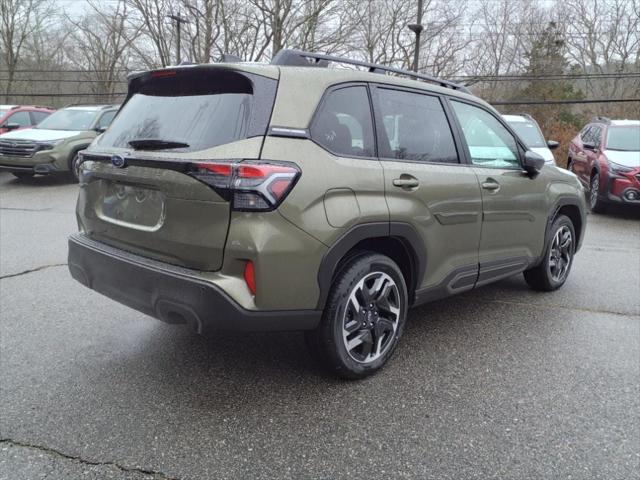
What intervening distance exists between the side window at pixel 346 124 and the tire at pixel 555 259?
248 cm

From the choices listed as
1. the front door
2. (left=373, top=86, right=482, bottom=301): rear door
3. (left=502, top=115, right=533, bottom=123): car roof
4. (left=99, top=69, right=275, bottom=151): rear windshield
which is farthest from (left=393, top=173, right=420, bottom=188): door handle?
(left=502, top=115, right=533, bottom=123): car roof

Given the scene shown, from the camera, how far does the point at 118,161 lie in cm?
291

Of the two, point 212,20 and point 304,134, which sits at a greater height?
point 212,20

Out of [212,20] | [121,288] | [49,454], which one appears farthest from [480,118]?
[212,20]

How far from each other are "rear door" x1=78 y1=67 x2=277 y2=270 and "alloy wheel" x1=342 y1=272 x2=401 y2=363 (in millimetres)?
875

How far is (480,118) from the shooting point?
13.6ft

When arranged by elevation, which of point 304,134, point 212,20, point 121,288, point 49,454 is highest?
point 212,20

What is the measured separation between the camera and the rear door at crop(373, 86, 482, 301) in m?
3.20

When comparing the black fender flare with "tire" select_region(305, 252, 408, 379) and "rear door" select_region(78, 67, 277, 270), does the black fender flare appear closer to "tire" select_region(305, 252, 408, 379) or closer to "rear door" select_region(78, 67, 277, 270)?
"tire" select_region(305, 252, 408, 379)

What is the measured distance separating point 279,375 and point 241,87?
5.47 ft

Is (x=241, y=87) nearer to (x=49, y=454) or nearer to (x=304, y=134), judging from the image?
(x=304, y=134)

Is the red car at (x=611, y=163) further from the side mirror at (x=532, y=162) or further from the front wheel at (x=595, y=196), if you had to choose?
the side mirror at (x=532, y=162)

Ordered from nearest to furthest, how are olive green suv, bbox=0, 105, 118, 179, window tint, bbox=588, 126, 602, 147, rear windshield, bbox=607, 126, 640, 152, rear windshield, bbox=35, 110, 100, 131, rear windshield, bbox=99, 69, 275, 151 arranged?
rear windshield, bbox=99, 69, 275, 151 < rear windshield, bbox=607, 126, 640, 152 < window tint, bbox=588, 126, 602, 147 < olive green suv, bbox=0, 105, 118, 179 < rear windshield, bbox=35, 110, 100, 131

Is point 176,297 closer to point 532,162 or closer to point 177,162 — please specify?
point 177,162
